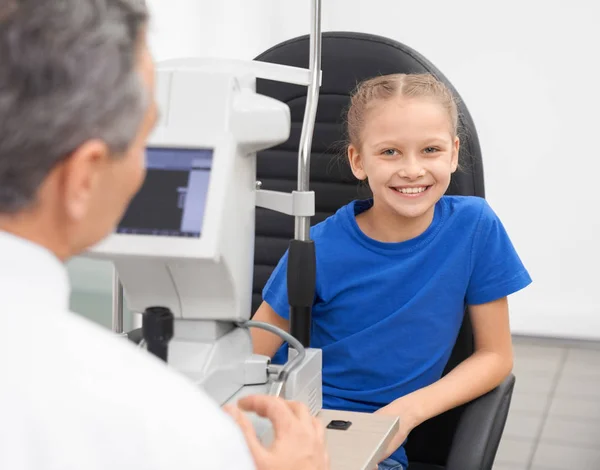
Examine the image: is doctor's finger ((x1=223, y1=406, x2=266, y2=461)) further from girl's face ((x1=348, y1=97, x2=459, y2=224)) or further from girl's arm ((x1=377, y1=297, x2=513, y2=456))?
girl's face ((x1=348, y1=97, x2=459, y2=224))

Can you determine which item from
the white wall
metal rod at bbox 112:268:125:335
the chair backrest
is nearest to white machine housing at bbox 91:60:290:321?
metal rod at bbox 112:268:125:335

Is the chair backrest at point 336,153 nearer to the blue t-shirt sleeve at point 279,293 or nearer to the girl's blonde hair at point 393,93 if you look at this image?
the girl's blonde hair at point 393,93

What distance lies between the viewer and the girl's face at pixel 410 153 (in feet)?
5.11

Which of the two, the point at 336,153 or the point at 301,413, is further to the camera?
the point at 336,153

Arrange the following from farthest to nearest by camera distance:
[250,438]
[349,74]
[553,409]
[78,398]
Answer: [553,409], [349,74], [250,438], [78,398]

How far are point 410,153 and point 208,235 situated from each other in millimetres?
581

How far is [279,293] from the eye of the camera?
1617mm

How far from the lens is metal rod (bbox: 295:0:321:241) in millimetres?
1302

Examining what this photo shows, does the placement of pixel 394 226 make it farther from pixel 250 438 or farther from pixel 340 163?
pixel 250 438

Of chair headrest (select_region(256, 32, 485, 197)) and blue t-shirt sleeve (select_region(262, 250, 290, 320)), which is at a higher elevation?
chair headrest (select_region(256, 32, 485, 197))

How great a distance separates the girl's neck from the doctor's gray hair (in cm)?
100

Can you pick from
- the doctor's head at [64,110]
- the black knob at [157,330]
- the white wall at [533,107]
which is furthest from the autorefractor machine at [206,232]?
the white wall at [533,107]

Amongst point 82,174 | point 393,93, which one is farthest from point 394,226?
point 82,174

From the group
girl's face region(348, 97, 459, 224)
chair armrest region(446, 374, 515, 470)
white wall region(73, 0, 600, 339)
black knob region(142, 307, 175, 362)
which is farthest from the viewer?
white wall region(73, 0, 600, 339)
